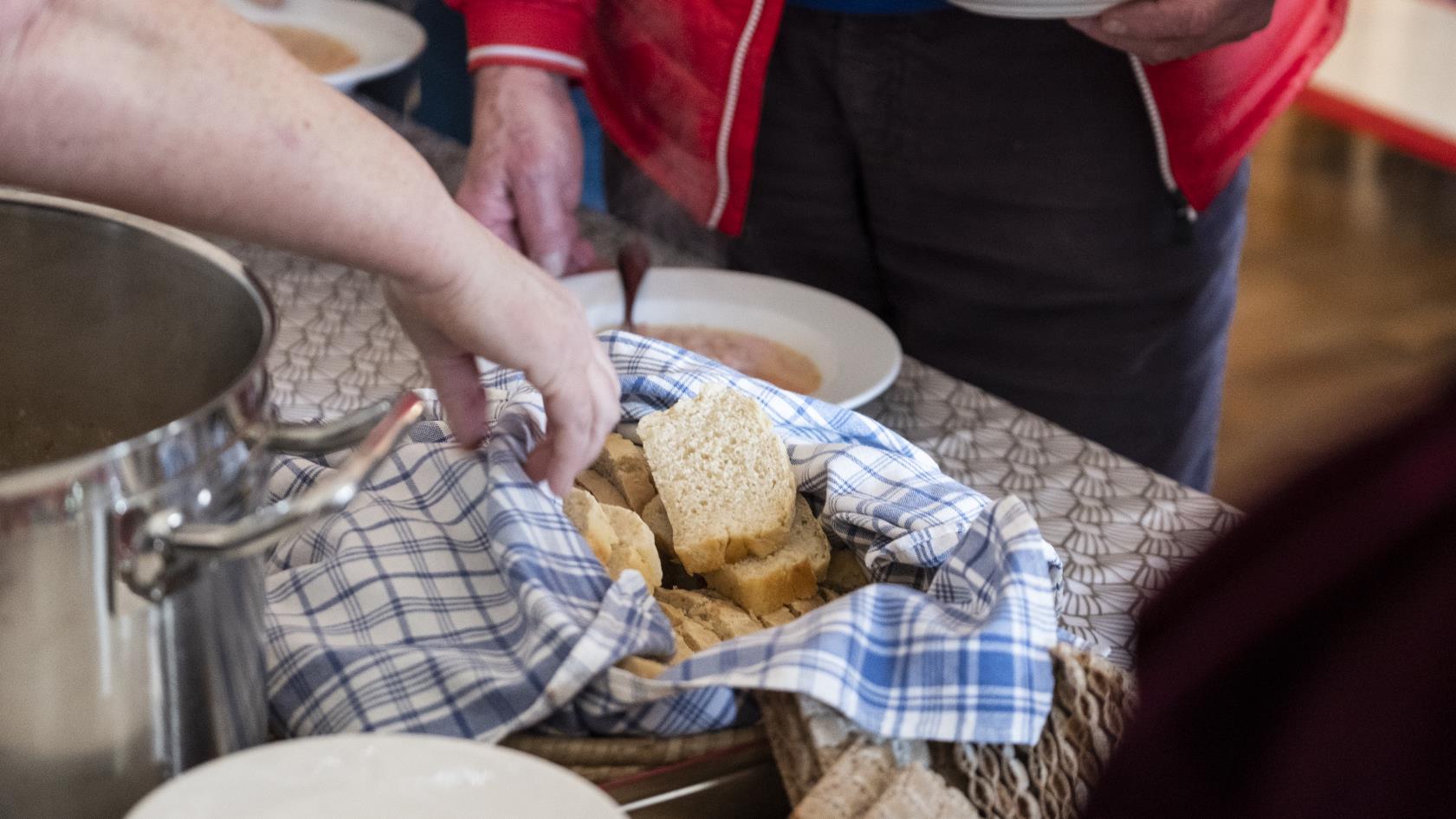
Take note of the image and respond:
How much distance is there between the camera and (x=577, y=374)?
73cm

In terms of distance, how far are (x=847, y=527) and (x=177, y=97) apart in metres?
0.43

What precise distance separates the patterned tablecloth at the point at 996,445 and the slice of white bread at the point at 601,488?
296 mm

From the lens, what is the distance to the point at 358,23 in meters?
1.96

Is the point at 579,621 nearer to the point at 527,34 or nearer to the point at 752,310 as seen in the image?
the point at 752,310

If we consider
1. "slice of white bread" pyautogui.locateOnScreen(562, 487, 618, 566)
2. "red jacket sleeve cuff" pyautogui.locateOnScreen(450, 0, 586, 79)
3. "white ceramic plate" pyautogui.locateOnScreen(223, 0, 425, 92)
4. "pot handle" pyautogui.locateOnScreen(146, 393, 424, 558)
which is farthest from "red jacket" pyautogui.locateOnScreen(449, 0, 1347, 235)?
"pot handle" pyautogui.locateOnScreen(146, 393, 424, 558)

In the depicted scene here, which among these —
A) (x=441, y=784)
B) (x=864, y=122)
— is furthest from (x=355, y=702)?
(x=864, y=122)

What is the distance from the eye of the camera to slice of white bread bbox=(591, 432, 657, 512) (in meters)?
0.87

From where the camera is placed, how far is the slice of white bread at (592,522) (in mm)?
774

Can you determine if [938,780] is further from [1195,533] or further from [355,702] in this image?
[1195,533]

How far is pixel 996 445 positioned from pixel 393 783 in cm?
72

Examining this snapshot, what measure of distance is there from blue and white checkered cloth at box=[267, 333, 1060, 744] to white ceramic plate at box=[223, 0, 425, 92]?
3.76 feet

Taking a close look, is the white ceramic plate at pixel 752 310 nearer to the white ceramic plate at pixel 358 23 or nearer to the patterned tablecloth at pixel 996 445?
the patterned tablecloth at pixel 996 445

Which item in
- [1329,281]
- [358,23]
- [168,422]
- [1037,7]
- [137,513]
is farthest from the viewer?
[1329,281]

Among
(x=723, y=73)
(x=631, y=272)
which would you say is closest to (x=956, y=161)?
(x=723, y=73)
